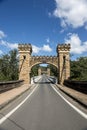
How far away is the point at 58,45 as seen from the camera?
63.1 m

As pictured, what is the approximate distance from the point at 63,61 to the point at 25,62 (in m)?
8.42

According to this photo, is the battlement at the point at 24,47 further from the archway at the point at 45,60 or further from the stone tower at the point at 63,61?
the stone tower at the point at 63,61

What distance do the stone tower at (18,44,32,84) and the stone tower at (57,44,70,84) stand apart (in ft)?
22.4

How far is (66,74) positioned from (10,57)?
86.8 ft

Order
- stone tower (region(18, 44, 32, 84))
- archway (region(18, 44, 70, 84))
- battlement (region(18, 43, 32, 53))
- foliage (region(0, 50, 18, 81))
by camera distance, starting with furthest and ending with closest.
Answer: foliage (region(0, 50, 18, 81)), battlement (region(18, 43, 32, 53)), stone tower (region(18, 44, 32, 84)), archway (region(18, 44, 70, 84))

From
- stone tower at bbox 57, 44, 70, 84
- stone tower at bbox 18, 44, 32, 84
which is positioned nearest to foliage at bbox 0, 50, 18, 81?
stone tower at bbox 18, 44, 32, 84

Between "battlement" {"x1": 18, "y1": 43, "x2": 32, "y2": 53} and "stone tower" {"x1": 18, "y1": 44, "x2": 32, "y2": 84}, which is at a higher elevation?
"battlement" {"x1": 18, "y1": 43, "x2": 32, "y2": 53}

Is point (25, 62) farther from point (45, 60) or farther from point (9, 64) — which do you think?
point (9, 64)

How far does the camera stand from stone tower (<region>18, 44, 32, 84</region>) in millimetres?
61875

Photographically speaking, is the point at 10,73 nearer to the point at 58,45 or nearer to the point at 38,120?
the point at 58,45

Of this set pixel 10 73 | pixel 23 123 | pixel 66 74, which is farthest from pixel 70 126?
pixel 10 73

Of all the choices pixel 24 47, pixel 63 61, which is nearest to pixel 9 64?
pixel 24 47

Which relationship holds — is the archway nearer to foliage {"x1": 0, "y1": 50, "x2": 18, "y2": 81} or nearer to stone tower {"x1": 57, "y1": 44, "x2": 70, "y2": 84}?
stone tower {"x1": 57, "y1": 44, "x2": 70, "y2": 84}

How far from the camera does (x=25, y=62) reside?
6222 centimetres
